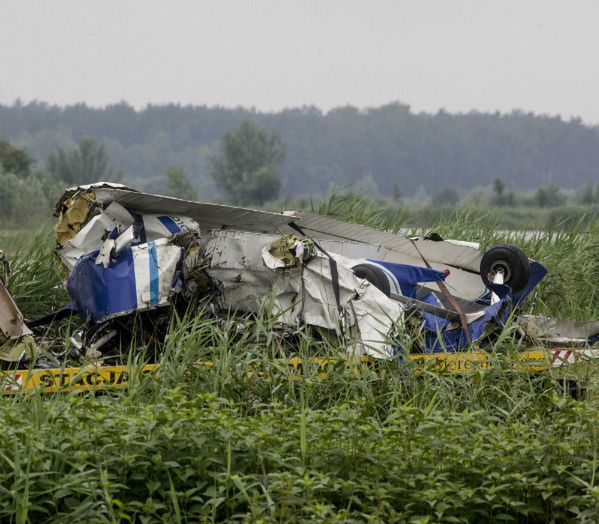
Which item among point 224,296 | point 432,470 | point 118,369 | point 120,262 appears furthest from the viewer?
point 224,296

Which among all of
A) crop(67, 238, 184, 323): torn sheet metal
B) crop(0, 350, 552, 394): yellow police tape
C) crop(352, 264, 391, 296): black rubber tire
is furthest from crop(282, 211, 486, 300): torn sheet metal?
crop(67, 238, 184, 323): torn sheet metal

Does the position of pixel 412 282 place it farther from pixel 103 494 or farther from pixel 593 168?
pixel 593 168

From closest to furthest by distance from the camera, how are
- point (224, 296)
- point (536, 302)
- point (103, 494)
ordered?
point (103, 494)
point (224, 296)
point (536, 302)

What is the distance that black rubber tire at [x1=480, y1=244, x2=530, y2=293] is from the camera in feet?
24.6

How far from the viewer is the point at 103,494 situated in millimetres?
4297

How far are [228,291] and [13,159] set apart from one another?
140 feet

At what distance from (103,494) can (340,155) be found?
136466 millimetres

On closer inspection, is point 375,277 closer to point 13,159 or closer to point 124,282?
point 124,282

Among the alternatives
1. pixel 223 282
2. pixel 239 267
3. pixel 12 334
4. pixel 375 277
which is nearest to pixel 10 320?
pixel 12 334

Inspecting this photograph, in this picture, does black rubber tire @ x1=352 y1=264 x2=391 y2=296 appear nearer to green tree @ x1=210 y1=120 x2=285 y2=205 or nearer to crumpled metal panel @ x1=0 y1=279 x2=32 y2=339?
crumpled metal panel @ x1=0 y1=279 x2=32 y2=339

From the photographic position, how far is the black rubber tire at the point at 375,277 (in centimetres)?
703

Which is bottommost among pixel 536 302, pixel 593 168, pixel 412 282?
pixel 593 168

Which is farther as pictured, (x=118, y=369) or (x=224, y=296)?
(x=224, y=296)

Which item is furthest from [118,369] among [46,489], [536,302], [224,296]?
[536,302]
